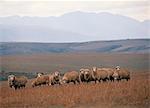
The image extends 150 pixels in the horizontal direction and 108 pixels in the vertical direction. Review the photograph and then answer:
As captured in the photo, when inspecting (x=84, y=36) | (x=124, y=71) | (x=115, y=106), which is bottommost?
(x=115, y=106)

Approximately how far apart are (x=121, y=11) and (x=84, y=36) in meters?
0.50

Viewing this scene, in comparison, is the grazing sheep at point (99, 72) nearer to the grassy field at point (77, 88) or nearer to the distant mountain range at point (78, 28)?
the grassy field at point (77, 88)

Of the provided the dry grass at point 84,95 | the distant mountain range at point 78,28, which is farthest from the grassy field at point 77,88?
the distant mountain range at point 78,28

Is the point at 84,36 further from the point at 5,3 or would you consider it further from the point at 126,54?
the point at 5,3

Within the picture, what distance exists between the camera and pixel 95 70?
20.9 feet

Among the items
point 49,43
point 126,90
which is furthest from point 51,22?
point 126,90

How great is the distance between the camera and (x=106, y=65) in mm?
6309

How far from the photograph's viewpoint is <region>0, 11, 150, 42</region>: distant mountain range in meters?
6.22

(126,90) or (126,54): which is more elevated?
(126,54)

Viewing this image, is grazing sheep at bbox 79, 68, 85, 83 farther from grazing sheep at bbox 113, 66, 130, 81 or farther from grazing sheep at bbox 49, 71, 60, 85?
grazing sheep at bbox 113, 66, 130, 81

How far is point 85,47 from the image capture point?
636cm

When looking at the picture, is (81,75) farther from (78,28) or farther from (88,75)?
(78,28)

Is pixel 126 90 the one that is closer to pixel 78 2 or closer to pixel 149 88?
pixel 149 88

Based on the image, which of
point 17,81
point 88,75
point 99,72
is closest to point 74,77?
point 88,75
